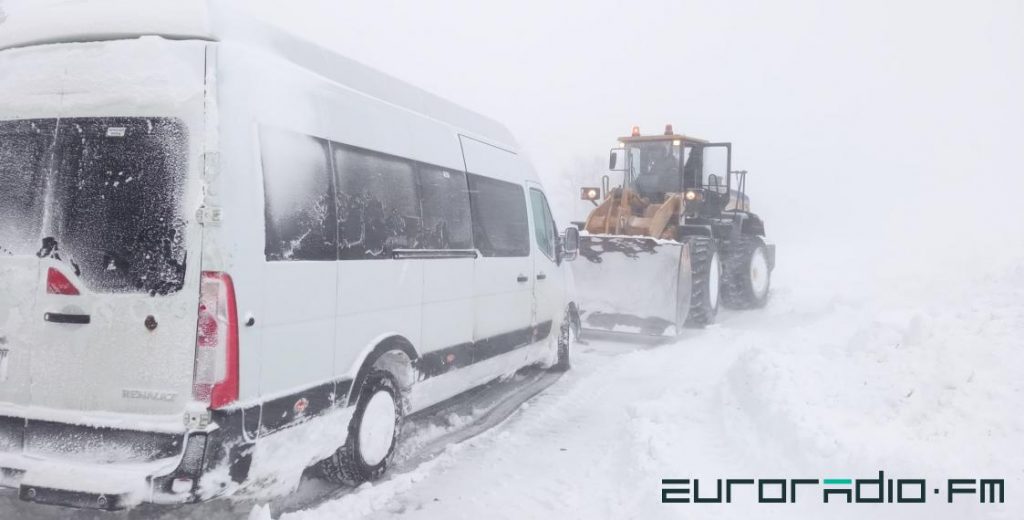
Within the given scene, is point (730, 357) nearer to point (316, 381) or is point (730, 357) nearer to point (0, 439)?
point (316, 381)

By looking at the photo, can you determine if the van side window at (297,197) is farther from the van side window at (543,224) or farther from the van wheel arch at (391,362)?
the van side window at (543,224)

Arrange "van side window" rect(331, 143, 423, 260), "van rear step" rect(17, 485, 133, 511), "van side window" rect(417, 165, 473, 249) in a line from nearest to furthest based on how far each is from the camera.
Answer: "van rear step" rect(17, 485, 133, 511)
"van side window" rect(331, 143, 423, 260)
"van side window" rect(417, 165, 473, 249)

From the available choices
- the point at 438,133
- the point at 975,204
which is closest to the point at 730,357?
the point at 438,133

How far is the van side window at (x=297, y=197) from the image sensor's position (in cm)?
367

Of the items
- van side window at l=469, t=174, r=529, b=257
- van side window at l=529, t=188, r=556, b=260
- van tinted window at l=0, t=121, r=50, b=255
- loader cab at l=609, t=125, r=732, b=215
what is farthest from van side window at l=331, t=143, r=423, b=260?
loader cab at l=609, t=125, r=732, b=215

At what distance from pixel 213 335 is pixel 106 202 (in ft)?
2.82

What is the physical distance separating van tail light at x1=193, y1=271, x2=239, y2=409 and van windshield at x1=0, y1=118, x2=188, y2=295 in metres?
0.16

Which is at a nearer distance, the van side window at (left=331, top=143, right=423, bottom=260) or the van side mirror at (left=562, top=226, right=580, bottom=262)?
the van side window at (left=331, top=143, right=423, bottom=260)

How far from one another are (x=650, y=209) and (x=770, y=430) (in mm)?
7776

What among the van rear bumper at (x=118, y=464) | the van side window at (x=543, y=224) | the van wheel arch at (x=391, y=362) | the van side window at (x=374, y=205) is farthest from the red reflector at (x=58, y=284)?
the van side window at (x=543, y=224)

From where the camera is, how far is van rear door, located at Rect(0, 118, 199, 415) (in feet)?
10.9

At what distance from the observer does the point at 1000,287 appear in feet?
28.5

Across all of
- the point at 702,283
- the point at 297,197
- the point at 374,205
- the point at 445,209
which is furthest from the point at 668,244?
the point at 297,197

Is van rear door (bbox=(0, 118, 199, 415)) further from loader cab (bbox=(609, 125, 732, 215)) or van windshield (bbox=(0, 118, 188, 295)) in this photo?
loader cab (bbox=(609, 125, 732, 215))
